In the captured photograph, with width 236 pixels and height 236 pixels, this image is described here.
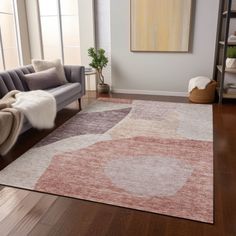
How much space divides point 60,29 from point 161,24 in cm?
199

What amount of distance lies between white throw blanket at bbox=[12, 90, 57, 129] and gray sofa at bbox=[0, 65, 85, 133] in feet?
0.35

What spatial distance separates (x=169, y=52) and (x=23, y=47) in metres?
2.83

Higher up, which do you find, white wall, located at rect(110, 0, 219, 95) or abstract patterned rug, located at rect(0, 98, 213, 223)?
white wall, located at rect(110, 0, 219, 95)

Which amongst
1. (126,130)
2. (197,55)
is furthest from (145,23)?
(126,130)

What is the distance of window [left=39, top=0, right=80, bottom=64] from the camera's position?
4.99 metres

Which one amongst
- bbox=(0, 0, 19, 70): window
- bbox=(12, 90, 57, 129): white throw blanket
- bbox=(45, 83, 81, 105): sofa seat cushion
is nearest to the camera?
bbox=(12, 90, 57, 129): white throw blanket

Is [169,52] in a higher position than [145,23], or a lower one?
lower

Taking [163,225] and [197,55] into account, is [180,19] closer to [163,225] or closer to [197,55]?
[197,55]

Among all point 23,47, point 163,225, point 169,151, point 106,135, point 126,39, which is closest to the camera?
point 163,225

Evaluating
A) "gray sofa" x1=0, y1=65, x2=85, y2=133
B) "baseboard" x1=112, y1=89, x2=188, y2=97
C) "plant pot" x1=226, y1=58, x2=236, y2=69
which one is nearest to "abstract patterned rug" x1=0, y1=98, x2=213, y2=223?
"gray sofa" x1=0, y1=65, x2=85, y2=133

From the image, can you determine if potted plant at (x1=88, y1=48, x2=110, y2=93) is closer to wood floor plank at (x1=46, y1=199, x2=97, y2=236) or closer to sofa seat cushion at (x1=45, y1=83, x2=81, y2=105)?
sofa seat cushion at (x1=45, y1=83, x2=81, y2=105)

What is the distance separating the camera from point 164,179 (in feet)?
7.04

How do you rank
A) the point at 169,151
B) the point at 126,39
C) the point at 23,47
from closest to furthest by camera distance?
1. the point at 169,151
2. the point at 126,39
3. the point at 23,47

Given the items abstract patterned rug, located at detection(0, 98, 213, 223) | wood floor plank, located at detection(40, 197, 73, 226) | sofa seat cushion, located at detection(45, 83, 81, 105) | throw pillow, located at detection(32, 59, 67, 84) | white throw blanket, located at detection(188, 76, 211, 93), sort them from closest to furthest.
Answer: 1. wood floor plank, located at detection(40, 197, 73, 226)
2. abstract patterned rug, located at detection(0, 98, 213, 223)
3. sofa seat cushion, located at detection(45, 83, 81, 105)
4. throw pillow, located at detection(32, 59, 67, 84)
5. white throw blanket, located at detection(188, 76, 211, 93)
